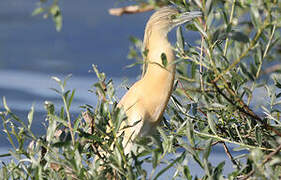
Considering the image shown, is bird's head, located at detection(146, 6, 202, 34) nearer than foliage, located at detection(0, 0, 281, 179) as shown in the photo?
No

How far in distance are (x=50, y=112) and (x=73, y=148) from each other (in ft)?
0.34

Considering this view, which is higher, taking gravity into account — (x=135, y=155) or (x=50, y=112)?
(x=50, y=112)

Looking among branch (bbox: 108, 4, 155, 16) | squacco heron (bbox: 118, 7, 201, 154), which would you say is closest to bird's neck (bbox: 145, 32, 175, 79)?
squacco heron (bbox: 118, 7, 201, 154)

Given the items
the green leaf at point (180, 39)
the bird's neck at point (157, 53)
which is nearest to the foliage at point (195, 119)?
the green leaf at point (180, 39)

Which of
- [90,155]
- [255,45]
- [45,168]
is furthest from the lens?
[90,155]

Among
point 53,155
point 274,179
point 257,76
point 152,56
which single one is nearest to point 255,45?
point 257,76

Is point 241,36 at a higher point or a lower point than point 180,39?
lower

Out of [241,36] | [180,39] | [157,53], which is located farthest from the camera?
[157,53]

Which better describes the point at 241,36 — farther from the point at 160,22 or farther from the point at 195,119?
the point at 160,22

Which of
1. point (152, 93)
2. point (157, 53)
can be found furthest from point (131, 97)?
point (157, 53)

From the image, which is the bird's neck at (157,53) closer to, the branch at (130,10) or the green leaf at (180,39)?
the green leaf at (180,39)

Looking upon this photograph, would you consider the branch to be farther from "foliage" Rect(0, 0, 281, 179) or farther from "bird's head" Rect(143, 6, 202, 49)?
"bird's head" Rect(143, 6, 202, 49)

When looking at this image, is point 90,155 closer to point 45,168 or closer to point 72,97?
point 45,168

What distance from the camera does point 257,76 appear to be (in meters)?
0.81
